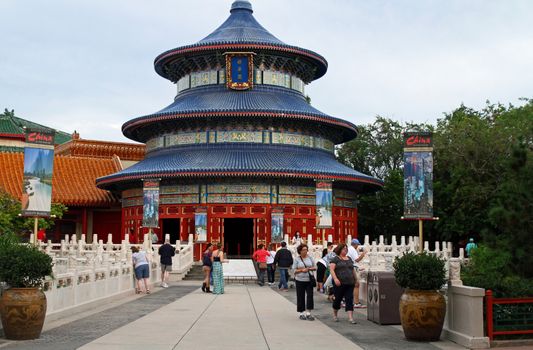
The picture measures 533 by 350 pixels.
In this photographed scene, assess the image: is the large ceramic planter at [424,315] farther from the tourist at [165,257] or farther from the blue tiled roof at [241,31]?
the blue tiled roof at [241,31]

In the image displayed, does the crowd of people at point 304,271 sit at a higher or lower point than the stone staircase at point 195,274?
higher

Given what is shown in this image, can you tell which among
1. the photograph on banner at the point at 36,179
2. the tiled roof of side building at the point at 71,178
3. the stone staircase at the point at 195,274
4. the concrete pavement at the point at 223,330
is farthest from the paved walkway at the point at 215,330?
the tiled roof of side building at the point at 71,178

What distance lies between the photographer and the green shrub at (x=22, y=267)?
45.6 feet

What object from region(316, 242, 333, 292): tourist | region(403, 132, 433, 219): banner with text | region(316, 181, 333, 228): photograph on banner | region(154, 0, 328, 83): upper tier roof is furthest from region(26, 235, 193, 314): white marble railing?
region(154, 0, 328, 83): upper tier roof

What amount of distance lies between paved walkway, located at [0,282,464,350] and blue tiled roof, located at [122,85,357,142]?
2467 cm

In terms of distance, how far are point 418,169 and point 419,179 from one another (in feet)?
1.05

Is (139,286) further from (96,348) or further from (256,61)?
(256,61)

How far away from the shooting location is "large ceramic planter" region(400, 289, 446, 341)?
13812 millimetres

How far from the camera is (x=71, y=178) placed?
2079 inches

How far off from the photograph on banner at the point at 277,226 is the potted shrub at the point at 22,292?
29.5 metres

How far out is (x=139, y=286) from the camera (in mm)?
26797

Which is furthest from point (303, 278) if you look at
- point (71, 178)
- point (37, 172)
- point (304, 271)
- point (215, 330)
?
point (71, 178)

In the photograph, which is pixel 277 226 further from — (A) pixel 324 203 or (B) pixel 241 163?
(B) pixel 241 163

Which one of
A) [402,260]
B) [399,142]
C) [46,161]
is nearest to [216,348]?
[402,260]
